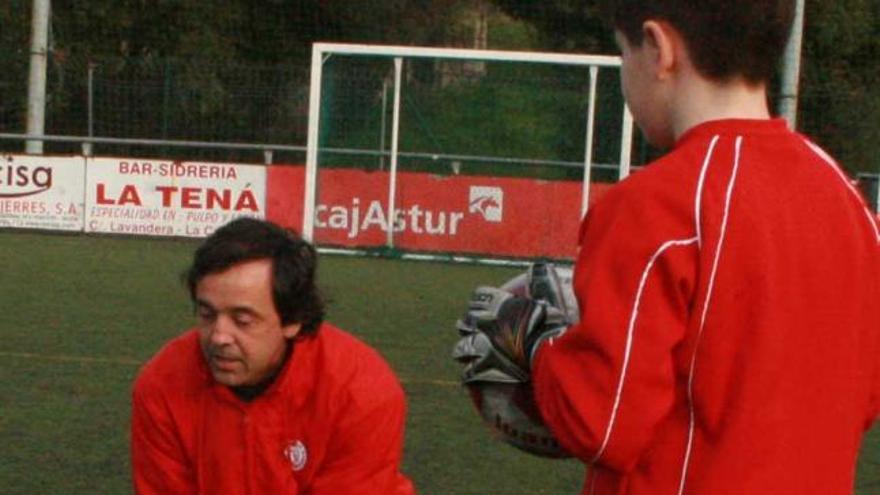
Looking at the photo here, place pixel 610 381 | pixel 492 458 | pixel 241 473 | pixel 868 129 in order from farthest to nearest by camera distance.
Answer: pixel 868 129 → pixel 492 458 → pixel 241 473 → pixel 610 381

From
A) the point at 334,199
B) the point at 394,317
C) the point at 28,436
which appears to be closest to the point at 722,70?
the point at 28,436

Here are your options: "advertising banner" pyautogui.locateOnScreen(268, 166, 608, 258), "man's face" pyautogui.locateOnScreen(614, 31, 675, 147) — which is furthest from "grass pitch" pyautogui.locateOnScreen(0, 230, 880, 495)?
"man's face" pyautogui.locateOnScreen(614, 31, 675, 147)

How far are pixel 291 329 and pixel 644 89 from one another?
193 centimetres

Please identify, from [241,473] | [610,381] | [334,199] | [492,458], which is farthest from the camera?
[334,199]

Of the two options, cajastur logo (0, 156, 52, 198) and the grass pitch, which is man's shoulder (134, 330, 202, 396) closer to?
the grass pitch

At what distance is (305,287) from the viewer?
4.29 metres

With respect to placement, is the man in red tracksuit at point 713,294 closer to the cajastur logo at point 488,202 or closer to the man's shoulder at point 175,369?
the man's shoulder at point 175,369

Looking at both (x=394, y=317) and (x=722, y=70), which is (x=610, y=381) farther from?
(x=394, y=317)

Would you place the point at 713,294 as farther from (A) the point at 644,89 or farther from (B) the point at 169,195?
(B) the point at 169,195

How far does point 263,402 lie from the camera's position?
4.20m

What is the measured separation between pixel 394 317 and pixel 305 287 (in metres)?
8.84

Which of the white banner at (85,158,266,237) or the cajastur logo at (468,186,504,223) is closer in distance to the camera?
the cajastur logo at (468,186,504,223)

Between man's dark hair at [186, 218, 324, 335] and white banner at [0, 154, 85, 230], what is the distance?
16.0 meters

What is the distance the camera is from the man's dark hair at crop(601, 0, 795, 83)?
2.34m
